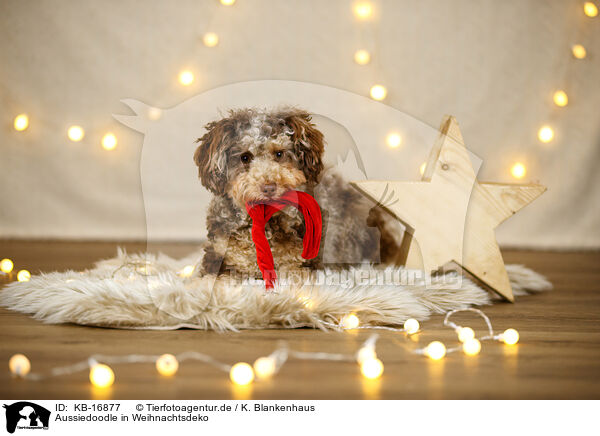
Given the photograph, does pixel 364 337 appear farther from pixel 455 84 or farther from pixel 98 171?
pixel 98 171

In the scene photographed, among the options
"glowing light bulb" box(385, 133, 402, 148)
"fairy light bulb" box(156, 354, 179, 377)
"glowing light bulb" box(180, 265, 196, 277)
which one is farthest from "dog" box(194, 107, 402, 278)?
"glowing light bulb" box(385, 133, 402, 148)

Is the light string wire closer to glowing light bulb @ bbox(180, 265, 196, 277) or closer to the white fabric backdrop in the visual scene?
glowing light bulb @ bbox(180, 265, 196, 277)

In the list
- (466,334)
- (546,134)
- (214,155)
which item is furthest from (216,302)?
(546,134)

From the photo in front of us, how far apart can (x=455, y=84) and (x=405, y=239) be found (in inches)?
45.6

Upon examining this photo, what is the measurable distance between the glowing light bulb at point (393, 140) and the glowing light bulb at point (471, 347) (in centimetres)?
124

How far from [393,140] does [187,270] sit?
3.57ft

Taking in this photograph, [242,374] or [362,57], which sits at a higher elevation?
[362,57]

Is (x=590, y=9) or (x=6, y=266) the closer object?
(x=6, y=266)

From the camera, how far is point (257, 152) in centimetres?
120

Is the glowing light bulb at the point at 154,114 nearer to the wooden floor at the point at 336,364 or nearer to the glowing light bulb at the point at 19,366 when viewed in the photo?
the wooden floor at the point at 336,364

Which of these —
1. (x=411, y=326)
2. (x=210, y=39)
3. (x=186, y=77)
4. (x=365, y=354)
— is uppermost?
(x=210, y=39)

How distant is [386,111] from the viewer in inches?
63.0

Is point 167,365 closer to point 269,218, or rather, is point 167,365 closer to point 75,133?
point 269,218

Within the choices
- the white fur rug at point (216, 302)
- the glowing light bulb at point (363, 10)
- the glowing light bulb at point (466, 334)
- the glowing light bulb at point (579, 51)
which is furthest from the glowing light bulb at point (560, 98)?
the glowing light bulb at point (466, 334)
